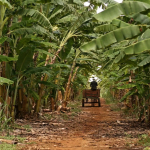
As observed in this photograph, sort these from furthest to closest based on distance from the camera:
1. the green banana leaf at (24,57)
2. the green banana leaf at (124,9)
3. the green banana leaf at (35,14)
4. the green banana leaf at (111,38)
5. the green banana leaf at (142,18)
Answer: the green banana leaf at (35,14) < the green banana leaf at (24,57) < the green banana leaf at (142,18) < the green banana leaf at (111,38) < the green banana leaf at (124,9)

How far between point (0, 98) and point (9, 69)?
3.12 feet

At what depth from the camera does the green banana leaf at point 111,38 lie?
21.2ft

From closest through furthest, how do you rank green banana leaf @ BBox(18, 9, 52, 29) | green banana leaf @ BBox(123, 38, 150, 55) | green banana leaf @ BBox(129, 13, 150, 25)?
green banana leaf @ BBox(123, 38, 150, 55)
green banana leaf @ BBox(129, 13, 150, 25)
green banana leaf @ BBox(18, 9, 52, 29)

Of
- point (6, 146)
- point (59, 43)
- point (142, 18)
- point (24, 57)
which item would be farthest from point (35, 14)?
point (6, 146)

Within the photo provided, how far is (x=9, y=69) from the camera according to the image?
8961mm

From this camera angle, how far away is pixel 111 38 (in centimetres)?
656

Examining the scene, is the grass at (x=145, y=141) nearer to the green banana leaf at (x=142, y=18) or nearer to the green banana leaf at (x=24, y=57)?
the green banana leaf at (x=142, y=18)

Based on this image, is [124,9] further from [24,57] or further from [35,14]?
[35,14]

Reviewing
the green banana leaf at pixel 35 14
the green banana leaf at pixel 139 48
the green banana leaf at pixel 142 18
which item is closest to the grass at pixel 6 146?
the green banana leaf at pixel 139 48

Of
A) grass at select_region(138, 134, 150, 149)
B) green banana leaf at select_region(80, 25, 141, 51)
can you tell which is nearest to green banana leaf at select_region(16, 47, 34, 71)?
green banana leaf at select_region(80, 25, 141, 51)

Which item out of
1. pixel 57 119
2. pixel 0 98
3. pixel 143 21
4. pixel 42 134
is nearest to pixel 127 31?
pixel 143 21

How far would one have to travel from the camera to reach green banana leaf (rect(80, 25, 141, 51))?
645 cm

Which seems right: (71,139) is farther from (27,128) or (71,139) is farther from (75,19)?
(75,19)

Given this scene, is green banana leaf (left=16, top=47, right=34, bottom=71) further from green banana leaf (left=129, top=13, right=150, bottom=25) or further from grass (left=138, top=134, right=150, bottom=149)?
grass (left=138, top=134, right=150, bottom=149)
